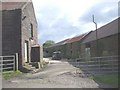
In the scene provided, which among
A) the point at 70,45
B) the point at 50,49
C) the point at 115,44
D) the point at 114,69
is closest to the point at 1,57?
the point at 114,69

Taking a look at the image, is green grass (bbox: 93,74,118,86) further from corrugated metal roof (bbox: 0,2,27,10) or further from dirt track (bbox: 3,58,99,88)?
corrugated metal roof (bbox: 0,2,27,10)

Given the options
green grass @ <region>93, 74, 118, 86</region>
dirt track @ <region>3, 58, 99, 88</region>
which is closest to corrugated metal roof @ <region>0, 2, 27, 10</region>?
dirt track @ <region>3, 58, 99, 88</region>

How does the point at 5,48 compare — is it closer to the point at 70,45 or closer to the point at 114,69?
the point at 114,69

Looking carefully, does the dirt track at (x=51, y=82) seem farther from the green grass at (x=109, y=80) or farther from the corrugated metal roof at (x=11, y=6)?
the corrugated metal roof at (x=11, y=6)

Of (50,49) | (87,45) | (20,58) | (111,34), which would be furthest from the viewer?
(50,49)

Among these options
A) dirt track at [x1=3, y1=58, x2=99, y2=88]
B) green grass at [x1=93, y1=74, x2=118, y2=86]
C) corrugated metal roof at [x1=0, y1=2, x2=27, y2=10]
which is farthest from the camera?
corrugated metal roof at [x1=0, y1=2, x2=27, y2=10]

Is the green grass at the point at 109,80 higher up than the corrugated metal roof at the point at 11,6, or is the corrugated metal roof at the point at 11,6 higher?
the corrugated metal roof at the point at 11,6

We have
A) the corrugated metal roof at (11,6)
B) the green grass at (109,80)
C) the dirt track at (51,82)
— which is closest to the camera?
the dirt track at (51,82)

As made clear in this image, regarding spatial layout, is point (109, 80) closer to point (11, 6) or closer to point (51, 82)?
point (51, 82)

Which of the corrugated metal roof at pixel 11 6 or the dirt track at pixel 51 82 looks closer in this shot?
the dirt track at pixel 51 82

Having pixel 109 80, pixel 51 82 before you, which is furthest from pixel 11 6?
pixel 109 80

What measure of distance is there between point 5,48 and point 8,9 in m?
3.07

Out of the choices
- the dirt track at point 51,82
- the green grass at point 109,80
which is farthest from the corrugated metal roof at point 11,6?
the green grass at point 109,80

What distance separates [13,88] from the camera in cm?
1351
